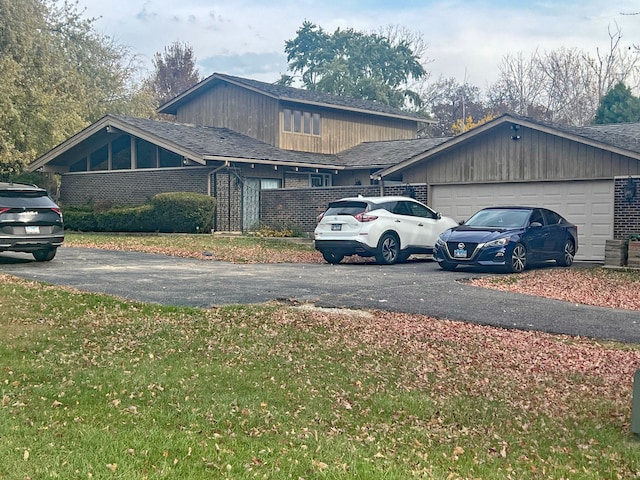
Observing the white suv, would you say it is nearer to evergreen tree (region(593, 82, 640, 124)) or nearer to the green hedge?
the green hedge

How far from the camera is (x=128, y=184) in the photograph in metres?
30.0

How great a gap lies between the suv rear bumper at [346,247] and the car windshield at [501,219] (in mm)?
2390

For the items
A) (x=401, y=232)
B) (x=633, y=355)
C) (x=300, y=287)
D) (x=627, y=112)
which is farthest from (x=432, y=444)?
(x=627, y=112)

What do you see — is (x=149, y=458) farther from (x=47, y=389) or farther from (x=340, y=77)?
(x=340, y=77)

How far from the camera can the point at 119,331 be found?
8.45 meters

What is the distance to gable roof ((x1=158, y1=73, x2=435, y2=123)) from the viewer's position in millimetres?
32000

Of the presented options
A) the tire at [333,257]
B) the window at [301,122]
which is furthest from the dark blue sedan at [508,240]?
the window at [301,122]

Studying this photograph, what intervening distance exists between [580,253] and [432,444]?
1556cm

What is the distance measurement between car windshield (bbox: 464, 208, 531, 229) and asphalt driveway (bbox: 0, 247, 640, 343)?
1486 mm

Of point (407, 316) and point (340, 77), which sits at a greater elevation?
point (340, 77)

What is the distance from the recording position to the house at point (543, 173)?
61.8 ft

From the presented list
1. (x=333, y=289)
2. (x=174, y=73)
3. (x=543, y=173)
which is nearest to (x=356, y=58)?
(x=174, y=73)

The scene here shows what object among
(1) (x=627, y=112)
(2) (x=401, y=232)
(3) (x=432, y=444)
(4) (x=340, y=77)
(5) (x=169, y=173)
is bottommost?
(3) (x=432, y=444)

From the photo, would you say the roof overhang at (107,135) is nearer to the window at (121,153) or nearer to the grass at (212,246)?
the window at (121,153)
